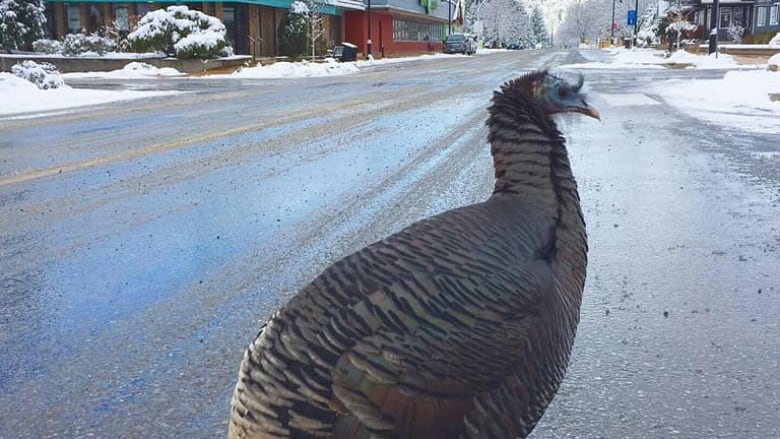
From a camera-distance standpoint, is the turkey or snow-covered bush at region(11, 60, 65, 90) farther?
snow-covered bush at region(11, 60, 65, 90)

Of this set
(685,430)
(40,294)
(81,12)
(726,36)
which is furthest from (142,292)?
(726,36)

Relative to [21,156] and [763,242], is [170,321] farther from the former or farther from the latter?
[21,156]

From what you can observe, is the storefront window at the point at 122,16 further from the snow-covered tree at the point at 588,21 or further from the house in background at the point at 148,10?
the snow-covered tree at the point at 588,21

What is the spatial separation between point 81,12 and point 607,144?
128 ft

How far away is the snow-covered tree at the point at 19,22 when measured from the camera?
34531 millimetres

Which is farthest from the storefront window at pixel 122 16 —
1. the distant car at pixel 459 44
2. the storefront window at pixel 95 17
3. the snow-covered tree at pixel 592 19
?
the snow-covered tree at pixel 592 19

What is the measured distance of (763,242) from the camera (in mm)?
5938

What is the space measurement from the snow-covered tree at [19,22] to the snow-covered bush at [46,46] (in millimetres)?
349

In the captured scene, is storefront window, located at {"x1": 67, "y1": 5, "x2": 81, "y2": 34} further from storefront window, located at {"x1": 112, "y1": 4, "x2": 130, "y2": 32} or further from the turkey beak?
the turkey beak

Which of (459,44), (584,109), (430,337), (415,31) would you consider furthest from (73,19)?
(430,337)

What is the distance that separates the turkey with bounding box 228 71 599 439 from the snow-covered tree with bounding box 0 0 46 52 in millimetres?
36708

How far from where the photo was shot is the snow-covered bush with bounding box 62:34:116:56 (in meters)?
36.7

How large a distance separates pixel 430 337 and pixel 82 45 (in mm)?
38643

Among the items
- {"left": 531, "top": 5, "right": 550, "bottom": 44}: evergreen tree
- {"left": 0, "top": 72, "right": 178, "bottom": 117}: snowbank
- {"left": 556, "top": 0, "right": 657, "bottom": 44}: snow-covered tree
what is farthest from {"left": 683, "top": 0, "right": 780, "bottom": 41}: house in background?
{"left": 556, "top": 0, "right": 657, "bottom": 44}: snow-covered tree
